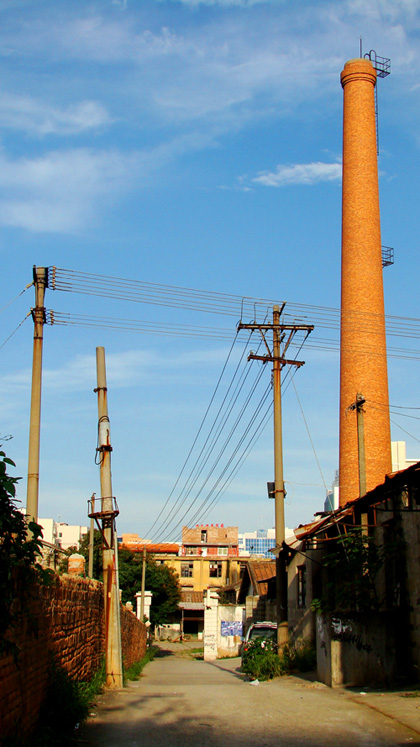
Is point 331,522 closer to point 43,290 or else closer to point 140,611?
point 43,290

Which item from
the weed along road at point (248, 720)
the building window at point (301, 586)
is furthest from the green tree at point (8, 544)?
the building window at point (301, 586)

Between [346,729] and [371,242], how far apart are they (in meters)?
23.7

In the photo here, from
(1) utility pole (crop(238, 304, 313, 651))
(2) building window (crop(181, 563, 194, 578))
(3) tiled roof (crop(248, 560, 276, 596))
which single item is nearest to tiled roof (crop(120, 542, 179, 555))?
(2) building window (crop(181, 563, 194, 578))

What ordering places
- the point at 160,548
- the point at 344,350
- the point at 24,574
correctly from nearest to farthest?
the point at 24,574 → the point at 344,350 → the point at 160,548

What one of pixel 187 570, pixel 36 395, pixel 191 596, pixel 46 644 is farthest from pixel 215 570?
pixel 46 644

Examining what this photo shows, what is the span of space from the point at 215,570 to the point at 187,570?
3.24m

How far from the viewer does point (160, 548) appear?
8475cm

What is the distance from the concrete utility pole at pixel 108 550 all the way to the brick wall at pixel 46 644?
13.5 inches

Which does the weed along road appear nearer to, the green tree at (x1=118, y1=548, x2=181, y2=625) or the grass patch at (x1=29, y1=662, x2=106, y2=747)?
the grass patch at (x1=29, y1=662, x2=106, y2=747)

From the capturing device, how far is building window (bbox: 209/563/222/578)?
257ft

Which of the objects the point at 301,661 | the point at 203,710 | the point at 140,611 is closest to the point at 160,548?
the point at 140,611

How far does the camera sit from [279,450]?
2061cm

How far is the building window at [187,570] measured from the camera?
7844 centimetres

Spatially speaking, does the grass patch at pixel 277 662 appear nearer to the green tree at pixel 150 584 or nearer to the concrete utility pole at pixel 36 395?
the concrete utility pole at pixel 36 395
